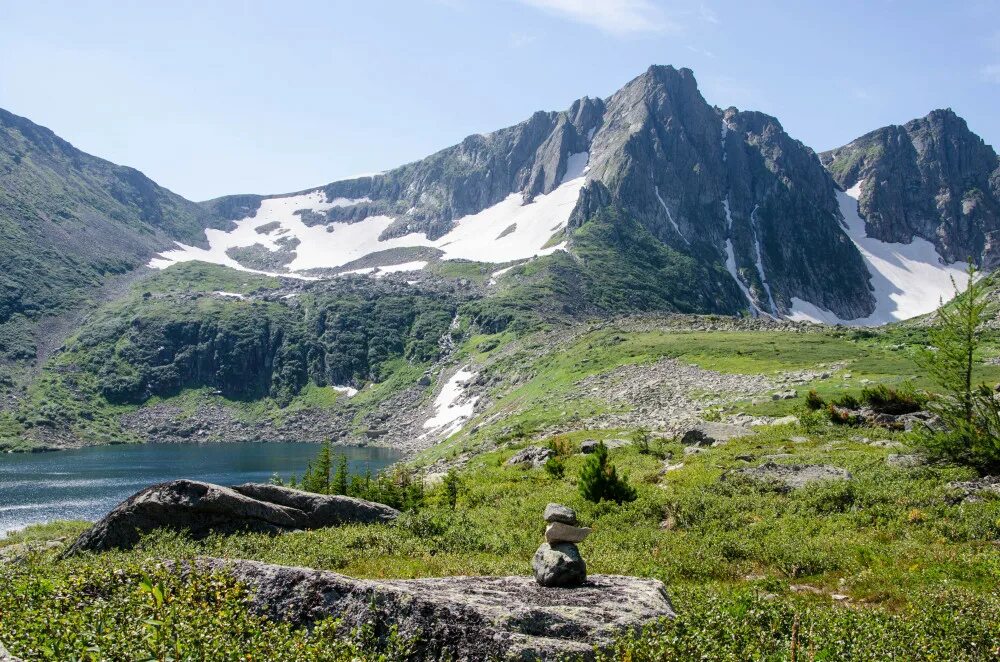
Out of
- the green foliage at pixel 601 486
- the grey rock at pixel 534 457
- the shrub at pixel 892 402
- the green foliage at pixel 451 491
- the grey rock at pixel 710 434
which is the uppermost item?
the shrub at pixel 892 402

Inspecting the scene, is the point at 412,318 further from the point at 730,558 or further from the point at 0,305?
the point at 730,558

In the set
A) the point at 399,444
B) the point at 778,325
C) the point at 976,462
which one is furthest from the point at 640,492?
the point at 399,444

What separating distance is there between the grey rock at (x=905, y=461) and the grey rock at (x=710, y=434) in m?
Answer: 10.6

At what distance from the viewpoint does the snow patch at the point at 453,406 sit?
112m

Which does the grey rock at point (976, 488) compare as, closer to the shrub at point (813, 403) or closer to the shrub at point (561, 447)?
the shrub at point (561, 447)

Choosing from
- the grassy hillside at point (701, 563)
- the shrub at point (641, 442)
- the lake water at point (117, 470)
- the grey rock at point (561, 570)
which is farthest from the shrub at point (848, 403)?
the lake water at point (117, 470)

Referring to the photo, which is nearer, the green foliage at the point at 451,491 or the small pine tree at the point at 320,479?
the green foliage at the point at 451,491

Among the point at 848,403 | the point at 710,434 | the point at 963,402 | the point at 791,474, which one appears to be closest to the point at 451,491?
the point at 791,474

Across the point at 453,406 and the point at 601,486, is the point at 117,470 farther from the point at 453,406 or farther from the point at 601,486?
the point at 601,486

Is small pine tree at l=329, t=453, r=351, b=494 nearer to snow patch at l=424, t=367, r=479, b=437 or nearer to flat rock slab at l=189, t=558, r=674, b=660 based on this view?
flat rock slab at l=189, t=558, r=674, b=660

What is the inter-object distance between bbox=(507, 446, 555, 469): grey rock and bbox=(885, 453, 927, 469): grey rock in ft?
53.6

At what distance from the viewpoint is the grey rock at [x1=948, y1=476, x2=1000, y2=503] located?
18578 mm

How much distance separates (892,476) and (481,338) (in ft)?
458

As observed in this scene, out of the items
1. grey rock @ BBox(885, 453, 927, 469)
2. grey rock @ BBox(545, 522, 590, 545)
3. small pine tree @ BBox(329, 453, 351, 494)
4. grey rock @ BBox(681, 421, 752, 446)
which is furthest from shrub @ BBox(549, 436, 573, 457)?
grey rock @ BBox(545, 522, 590, 545)
